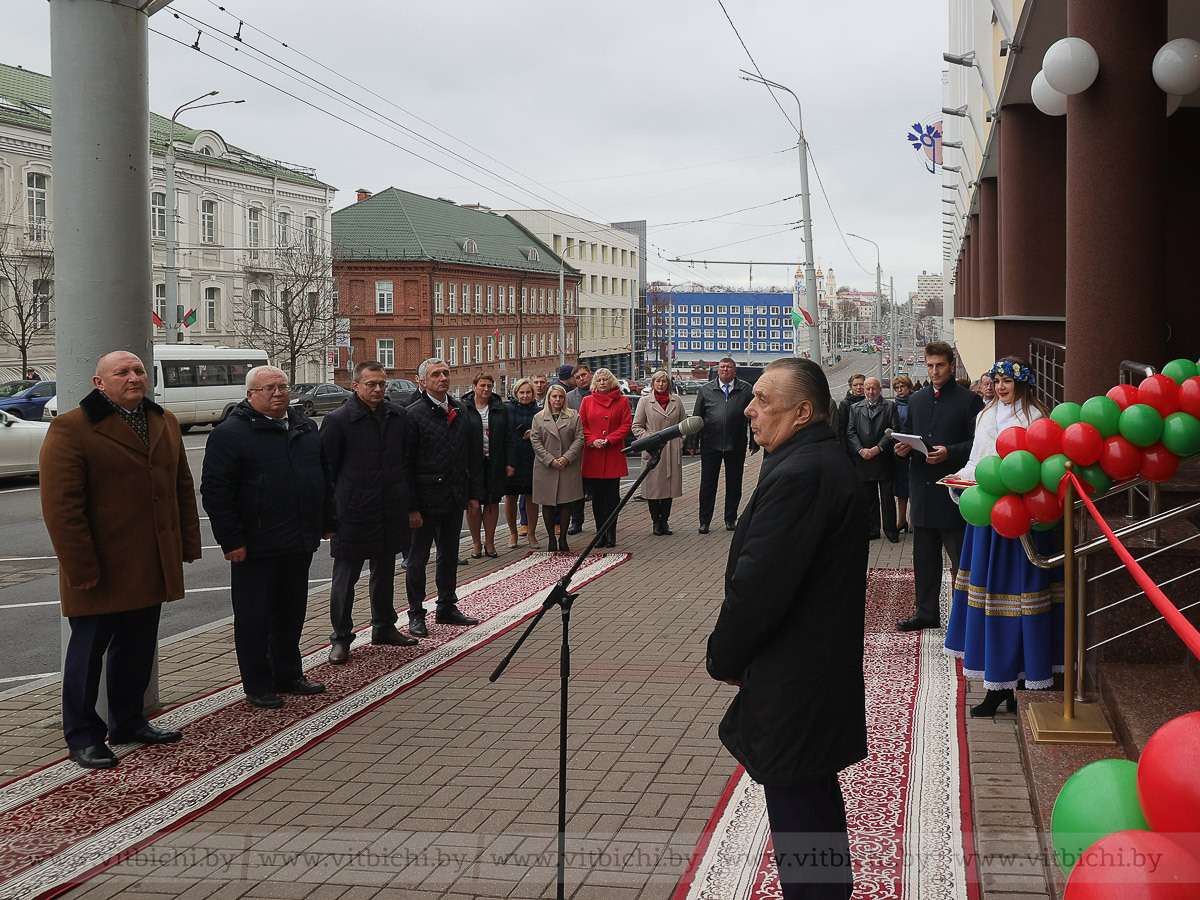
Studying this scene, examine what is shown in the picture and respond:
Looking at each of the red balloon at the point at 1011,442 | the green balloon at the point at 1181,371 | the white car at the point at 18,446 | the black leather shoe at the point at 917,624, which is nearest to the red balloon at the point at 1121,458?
the red balloon at the point at 1011,442

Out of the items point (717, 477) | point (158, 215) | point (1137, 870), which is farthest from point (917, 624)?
point (158, 215)

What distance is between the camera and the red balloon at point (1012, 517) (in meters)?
5.63

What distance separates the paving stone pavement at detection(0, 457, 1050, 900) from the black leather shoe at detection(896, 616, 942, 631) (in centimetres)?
159

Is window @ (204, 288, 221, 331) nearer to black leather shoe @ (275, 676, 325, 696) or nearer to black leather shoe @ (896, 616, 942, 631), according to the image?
black leather shoe @ (275, 676, 325, 696)

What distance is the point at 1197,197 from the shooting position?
14172 millimetres

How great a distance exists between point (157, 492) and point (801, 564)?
396 cm

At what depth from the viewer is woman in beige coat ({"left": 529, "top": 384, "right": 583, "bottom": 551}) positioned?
1233cm

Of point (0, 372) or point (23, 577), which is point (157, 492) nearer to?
point (23, 577)

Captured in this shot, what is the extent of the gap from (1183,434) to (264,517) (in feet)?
16.1

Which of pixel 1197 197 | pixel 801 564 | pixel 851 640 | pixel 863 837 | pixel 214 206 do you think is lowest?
pixel 863 837

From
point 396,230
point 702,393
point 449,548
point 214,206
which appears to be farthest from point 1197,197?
point 396,230

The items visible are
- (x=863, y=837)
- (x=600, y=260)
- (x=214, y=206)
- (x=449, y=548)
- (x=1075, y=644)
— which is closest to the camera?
(x=863, y=837)

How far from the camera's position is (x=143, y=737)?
606 centimetres

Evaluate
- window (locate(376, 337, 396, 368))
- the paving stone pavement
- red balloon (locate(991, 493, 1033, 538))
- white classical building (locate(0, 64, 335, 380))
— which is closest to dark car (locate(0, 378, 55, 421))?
white classical building (locate(0, 64, 335, 380))
